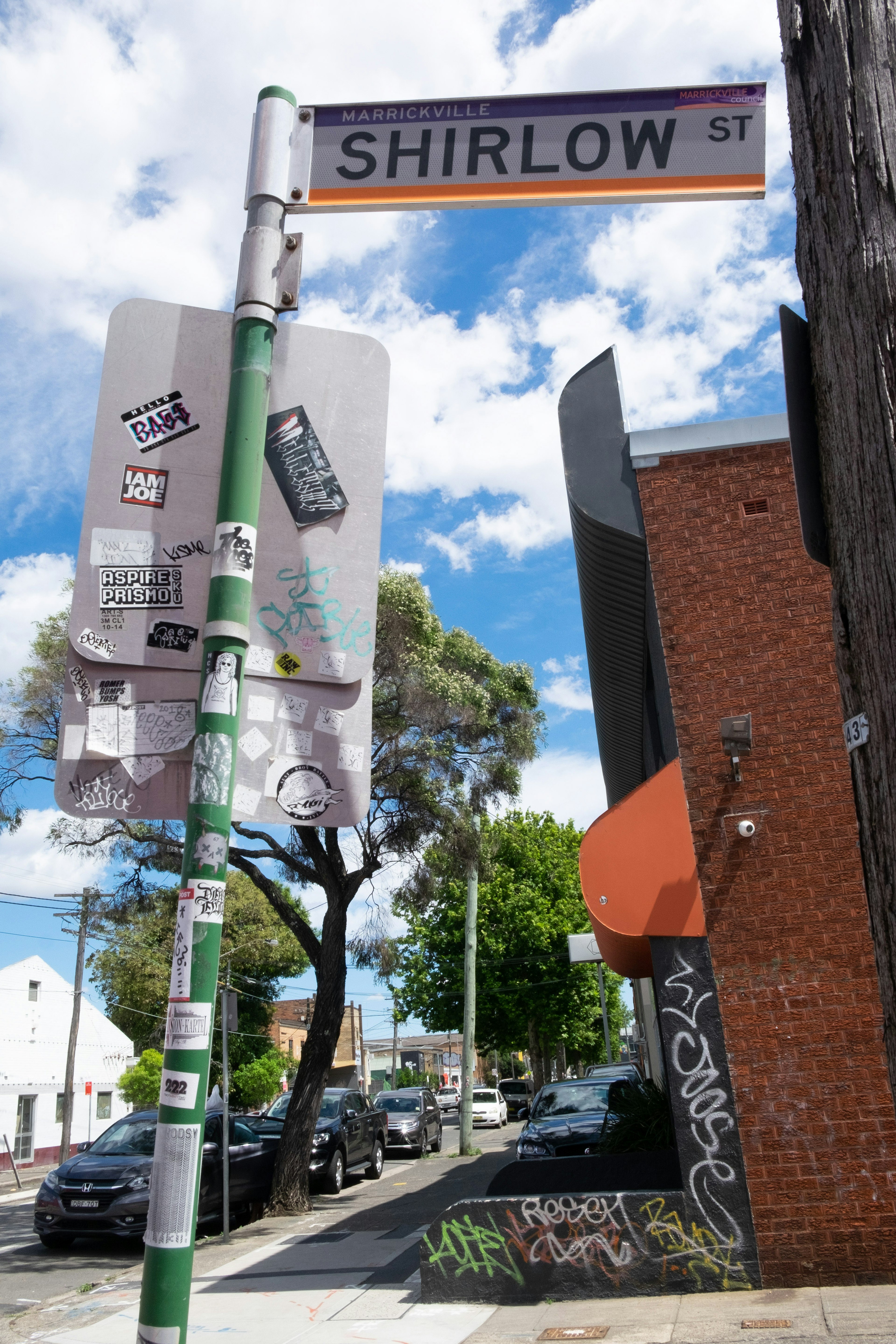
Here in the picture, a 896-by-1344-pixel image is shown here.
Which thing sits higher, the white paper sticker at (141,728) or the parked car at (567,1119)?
the white paper sticker at (141,728)

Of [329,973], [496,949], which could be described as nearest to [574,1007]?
[496,949]

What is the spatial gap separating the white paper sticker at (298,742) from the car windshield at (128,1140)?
1169 centimetres

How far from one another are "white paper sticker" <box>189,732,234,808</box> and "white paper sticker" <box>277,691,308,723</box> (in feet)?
0.93

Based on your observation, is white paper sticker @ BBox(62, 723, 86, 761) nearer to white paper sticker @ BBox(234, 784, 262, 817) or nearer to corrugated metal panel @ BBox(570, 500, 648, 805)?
white paper sticker @ BBox(234, 784, 262, 817)

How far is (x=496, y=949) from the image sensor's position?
1385 inches

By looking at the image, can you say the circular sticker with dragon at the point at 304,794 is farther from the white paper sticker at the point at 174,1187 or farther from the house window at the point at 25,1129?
the house window at the point at 25,1129

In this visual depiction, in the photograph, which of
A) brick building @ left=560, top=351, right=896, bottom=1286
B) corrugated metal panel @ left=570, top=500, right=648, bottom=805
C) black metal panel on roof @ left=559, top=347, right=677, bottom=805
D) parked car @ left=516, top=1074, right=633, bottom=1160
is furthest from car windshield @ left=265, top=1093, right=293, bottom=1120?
brick building @ left=560, top=351, right=896, bottom=1286

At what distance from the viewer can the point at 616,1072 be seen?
1903 cm

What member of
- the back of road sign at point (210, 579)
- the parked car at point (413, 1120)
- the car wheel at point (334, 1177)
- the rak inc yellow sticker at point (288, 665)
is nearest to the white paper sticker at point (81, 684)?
the back of road sign at point (210, 579)

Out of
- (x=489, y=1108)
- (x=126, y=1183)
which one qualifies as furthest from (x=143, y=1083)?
(x=126, y=1183)

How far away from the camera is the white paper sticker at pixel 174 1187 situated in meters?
2.37

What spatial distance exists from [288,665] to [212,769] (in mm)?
464

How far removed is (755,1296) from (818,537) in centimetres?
655

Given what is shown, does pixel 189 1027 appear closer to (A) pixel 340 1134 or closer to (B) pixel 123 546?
(B) pixel 123 546
